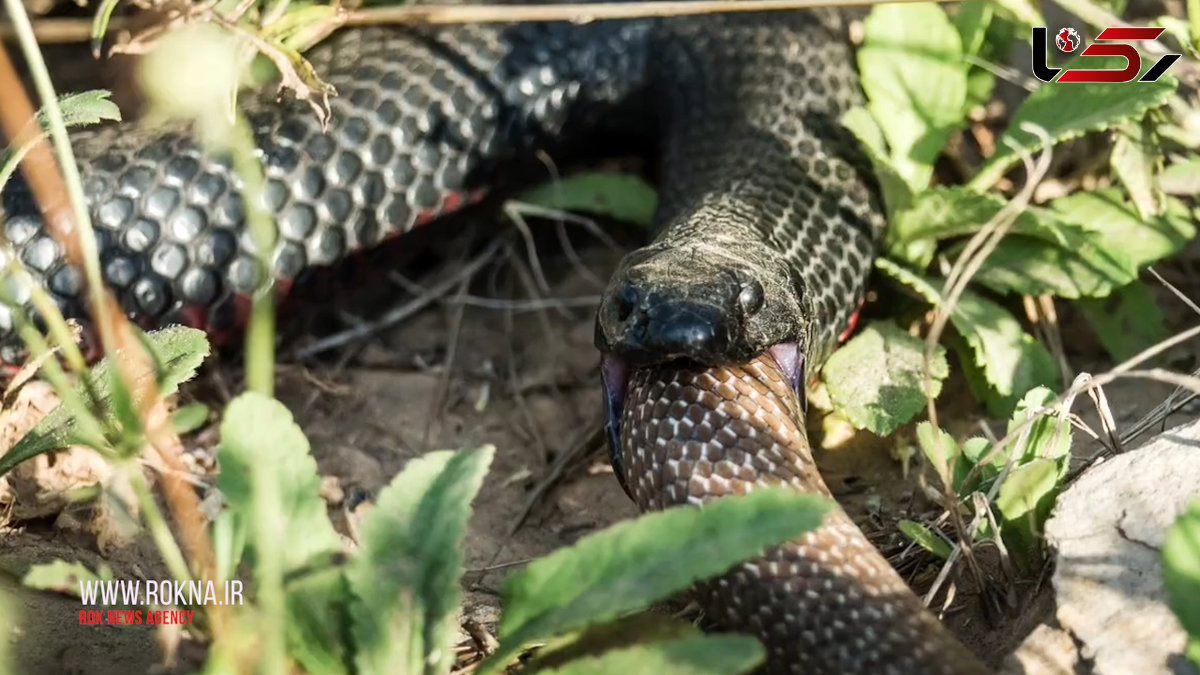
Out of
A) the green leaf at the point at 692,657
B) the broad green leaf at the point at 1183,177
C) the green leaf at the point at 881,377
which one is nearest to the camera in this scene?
the green leaf at the point at 692,657

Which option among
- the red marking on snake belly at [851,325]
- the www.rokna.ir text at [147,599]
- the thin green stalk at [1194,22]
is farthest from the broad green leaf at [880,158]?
the www.rokna.ir text at [147,599]

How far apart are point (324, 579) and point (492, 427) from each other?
1.78m

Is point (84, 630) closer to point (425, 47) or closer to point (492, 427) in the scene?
point (492, 427)

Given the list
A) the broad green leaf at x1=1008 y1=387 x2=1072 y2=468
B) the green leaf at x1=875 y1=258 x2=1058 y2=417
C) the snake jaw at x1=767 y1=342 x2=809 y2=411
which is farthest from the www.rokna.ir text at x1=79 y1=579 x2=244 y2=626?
the green leaf at x1=875 y1=258 x2=1058 y2=417

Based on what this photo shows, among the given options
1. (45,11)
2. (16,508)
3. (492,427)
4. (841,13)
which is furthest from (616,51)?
(16,508)

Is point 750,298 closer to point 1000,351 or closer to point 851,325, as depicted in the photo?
point 851,325

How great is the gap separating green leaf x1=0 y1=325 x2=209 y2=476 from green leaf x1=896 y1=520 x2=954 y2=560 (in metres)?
1.68

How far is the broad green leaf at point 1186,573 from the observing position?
8.05 feet

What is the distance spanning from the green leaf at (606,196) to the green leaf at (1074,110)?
1.12 m

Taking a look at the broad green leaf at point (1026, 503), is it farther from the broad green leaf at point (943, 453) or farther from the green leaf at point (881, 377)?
the green leaf at point (881, 377)

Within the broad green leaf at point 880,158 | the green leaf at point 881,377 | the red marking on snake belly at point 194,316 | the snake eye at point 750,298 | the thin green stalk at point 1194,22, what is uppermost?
the thin green stalk at point 1194,22

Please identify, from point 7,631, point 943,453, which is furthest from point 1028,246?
point 7,631

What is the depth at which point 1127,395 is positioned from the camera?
4.06 meters

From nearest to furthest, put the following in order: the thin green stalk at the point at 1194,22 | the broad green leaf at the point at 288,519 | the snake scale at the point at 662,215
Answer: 1. the broad green leaf at the point at 288,519
2. the snake scale at the point at 662,215
3. the thin green stalk at the point at 1194,22
